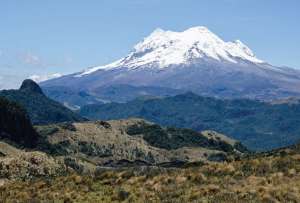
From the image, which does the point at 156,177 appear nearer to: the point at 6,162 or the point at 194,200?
the point at 194,200

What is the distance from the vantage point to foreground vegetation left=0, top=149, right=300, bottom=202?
127 feet

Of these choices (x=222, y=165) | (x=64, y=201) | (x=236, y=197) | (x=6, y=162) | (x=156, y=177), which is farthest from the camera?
(x=6, y=162)

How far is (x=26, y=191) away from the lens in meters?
46.1

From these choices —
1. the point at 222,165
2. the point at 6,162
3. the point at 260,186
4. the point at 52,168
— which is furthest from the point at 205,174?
the point at 52,168

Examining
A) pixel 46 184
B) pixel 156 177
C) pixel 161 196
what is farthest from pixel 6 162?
pixel 161 196

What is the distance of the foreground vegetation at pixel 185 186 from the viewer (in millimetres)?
38594

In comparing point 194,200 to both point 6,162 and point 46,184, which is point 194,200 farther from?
point 6,162

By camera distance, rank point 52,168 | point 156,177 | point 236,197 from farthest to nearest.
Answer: point 52,168, point 156,177, point 236,197

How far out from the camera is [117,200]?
3997 centimetres

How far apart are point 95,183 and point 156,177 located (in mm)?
5021

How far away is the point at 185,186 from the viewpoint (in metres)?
42.7

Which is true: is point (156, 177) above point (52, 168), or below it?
above

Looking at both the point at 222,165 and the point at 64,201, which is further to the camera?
the point at 222,165

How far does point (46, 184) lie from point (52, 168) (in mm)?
45365
